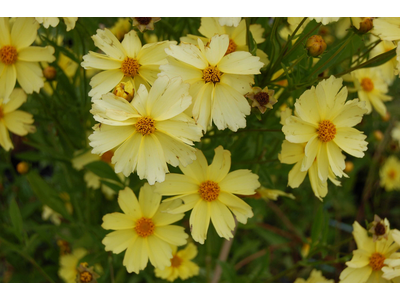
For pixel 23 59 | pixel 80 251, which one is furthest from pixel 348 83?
pixel 80 251

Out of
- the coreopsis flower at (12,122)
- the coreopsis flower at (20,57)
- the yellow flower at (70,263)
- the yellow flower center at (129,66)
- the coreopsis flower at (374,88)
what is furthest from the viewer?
the yellow flower at (70,263)

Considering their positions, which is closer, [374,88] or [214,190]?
[214,190]

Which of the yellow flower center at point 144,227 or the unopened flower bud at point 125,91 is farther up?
the unopened flower bud at point 125,91

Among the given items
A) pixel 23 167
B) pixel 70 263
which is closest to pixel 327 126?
pixel 23 167

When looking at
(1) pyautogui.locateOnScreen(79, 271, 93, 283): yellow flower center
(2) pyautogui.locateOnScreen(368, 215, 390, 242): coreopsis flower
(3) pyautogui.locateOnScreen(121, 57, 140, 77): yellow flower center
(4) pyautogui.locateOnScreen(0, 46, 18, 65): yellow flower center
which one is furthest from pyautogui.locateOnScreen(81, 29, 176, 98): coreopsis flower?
(2) pyautogui.locateOnScreen(368, 215, 390, 242): coreopsis flower

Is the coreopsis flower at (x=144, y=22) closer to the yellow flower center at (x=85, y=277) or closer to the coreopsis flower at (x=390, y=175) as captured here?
the yellow flower center at (x=85, y=277)

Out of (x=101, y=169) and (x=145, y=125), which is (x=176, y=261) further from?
(x=145, y=125)

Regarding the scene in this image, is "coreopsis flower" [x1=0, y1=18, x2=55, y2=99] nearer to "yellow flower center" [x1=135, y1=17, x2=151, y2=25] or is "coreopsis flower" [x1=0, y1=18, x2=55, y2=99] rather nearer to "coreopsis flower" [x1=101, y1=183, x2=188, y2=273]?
"yellow flower center" [x1=135, y1=17, x2=151, y2=25]

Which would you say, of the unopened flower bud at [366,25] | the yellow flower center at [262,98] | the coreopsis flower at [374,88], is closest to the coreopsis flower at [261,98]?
the yellow flower center at [262,98]
